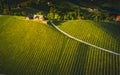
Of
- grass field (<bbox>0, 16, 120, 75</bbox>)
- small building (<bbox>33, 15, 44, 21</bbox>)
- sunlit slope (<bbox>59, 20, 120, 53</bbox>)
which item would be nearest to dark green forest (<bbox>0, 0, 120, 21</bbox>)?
small building (<bbox>33, 15, 44, 21</bbox>)

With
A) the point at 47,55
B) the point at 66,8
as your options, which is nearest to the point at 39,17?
the point at 47,55

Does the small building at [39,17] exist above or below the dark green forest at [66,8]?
above

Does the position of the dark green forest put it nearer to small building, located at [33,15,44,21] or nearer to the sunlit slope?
small building, located at [33,15,44,21]

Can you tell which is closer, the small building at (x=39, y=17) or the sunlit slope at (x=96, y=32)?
the sunlit slope at (x=96, y=32)

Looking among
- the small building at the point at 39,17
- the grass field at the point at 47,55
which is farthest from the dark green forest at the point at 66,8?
the grass field at the point at 47,55

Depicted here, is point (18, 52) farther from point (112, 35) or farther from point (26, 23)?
point (112, 35)

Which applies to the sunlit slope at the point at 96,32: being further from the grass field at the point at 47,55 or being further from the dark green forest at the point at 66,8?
the dark green forest at the point at 66,8

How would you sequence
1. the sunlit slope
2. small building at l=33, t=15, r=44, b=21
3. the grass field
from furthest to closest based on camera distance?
small building at l=33, t=15, r=44, b=21 → the sunlit slope → the grass field

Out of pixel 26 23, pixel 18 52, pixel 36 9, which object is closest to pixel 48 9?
pixel 36 9
